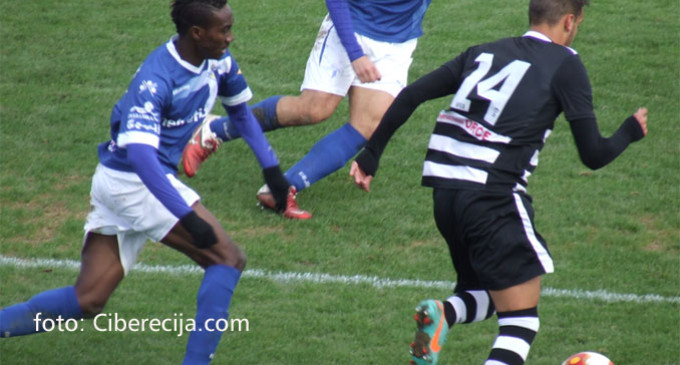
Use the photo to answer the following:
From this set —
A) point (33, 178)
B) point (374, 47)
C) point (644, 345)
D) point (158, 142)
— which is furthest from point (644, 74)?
point (158, 142)

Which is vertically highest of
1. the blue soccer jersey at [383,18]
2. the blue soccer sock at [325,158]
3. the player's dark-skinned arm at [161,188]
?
the player's dark-skinned arm at [161,188]

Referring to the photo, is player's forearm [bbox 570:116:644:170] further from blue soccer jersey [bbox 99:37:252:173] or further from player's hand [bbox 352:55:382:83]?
player's hand [bbox 352:55:382:83]

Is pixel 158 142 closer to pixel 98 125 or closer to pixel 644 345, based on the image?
pixel 644 345

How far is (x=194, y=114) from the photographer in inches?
193

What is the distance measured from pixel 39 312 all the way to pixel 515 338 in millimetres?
2157

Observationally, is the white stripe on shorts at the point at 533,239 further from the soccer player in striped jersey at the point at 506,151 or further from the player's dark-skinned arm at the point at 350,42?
the player's dark-skinned arm at the point at 350,42

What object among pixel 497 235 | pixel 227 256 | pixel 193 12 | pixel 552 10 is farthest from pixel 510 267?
pixel 193 12

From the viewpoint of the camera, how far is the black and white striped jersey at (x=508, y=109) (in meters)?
4.52

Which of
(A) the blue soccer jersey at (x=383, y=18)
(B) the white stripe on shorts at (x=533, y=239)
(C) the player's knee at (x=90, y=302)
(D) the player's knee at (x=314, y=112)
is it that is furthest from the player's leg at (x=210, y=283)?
(A) the blue soccer jersey at (x=383, y=18)

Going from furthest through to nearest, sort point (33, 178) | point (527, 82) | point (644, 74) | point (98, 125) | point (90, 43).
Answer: point (90, 43) < point (644, 74) < point (98, 125) < point (33, 178) < point (527, 82)

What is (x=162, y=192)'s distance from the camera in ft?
14.9

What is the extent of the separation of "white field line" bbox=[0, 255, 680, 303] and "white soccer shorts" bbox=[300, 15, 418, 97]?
148 cm

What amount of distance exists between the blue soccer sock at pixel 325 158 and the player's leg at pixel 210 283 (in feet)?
7.70

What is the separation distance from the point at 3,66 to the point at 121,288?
438cm
